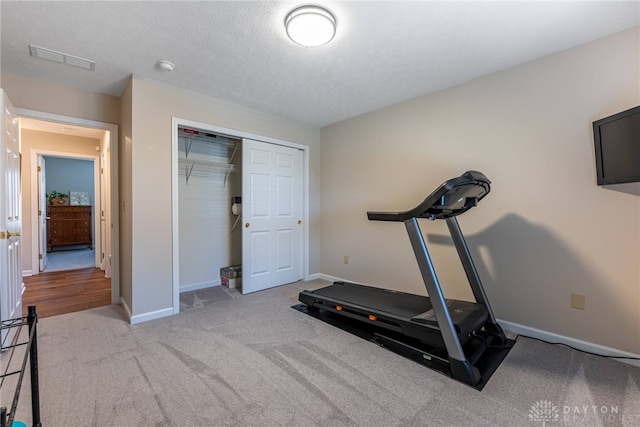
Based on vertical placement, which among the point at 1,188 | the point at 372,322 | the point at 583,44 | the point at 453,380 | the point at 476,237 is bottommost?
the point at 453,380

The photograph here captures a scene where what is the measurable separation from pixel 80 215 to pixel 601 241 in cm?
968

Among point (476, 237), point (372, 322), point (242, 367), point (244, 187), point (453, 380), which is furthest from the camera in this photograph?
point (244, 187)

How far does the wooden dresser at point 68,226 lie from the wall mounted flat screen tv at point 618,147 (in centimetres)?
959

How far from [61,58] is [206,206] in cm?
205

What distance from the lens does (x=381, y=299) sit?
2701 mm

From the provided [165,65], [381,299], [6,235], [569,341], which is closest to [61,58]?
[165,65]

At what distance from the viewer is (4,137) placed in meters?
2.19

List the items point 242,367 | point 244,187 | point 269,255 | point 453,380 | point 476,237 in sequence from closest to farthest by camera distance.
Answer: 1. point 453,380
2. point 242,367
3. point 476,237
4. point 244,187
5. point 269,255

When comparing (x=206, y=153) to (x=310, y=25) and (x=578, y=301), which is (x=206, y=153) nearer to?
(x=310, y=25)

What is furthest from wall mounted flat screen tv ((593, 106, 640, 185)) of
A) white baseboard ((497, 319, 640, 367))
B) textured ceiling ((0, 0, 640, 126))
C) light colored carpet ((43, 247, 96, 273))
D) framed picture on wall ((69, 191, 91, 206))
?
framed picture on wall ((69, 191, 91, 206))

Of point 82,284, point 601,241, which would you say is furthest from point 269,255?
point 601,241

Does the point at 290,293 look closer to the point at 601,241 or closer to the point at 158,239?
the point at 158,239

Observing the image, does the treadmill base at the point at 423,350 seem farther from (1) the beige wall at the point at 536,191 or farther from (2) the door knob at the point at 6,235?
(2) the door knob at the point at 6,235

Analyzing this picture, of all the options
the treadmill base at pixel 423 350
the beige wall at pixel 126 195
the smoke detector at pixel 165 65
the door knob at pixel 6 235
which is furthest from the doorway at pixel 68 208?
the treadmill base at pixel 423 350
